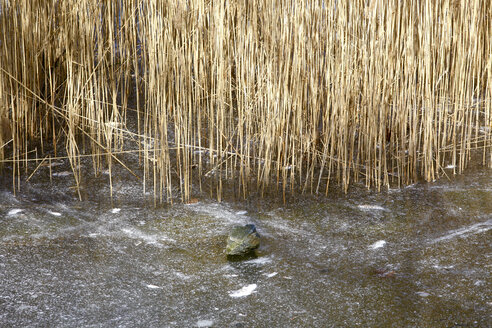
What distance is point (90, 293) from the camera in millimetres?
1656

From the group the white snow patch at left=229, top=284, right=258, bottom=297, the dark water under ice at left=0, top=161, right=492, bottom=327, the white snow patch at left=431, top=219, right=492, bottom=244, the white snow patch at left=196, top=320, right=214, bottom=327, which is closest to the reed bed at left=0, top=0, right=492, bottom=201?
the dark water under ice at left=0, top=161, right=492, bottom=327

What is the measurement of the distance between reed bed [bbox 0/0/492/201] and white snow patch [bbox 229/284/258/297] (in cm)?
67

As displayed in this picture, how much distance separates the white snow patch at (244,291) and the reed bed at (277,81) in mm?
668

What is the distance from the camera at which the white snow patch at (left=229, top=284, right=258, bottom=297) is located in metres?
1.65

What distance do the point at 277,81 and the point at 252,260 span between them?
2.58 feet

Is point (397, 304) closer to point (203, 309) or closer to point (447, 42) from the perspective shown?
point (203, 309)

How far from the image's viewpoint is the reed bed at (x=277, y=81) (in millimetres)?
2270

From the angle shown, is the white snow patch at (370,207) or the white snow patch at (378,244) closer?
the white snow patch at (378,244)

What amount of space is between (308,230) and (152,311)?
69cm

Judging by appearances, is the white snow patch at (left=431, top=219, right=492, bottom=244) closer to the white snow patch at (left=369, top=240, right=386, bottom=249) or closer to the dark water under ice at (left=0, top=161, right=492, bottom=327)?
the dark water under ice at (left=0, top=161, right=492, bottom=327)

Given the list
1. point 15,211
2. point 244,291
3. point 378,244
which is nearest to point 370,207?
point 378,244

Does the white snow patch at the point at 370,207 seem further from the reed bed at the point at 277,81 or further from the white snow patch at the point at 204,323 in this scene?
the white snow patch at the point at 204,323

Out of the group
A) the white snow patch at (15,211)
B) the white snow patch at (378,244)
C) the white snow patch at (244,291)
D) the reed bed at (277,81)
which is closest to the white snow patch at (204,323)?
the white snow patch at (244,291)

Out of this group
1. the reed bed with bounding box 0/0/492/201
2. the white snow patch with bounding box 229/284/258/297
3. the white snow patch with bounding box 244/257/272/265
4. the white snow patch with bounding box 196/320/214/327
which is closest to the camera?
the white snow patch with bounding box 196/320/214/327
